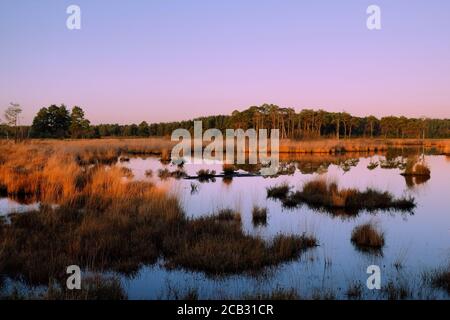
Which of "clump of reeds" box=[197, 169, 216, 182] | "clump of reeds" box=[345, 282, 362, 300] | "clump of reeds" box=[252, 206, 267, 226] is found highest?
"clump of reeds" box=[197, 169, 216, 182]

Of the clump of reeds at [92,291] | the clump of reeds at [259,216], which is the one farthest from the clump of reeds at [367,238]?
the clump of reeds at [92,291]

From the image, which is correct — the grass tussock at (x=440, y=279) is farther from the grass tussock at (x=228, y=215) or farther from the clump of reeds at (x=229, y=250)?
the grass tussock at (x=228, y=215)

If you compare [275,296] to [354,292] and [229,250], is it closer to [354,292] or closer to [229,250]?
[354,292]

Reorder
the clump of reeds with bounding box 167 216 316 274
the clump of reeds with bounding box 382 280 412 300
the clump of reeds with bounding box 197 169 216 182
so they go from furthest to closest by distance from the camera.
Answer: the clump of reeds with bounding box 197 169 216 182
the clump of reeds with bounding box 167 216 316 274
the clump of reeds with bounding box 382 280 412 300

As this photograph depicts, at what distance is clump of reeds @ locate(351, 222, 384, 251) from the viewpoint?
26.5 feet

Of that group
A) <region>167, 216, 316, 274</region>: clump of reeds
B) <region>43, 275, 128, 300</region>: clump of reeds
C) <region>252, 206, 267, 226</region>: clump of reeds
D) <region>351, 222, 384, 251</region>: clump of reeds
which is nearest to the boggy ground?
<region>167, 216, 316, 274</region>: clump of reeds

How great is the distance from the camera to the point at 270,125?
8762 cm

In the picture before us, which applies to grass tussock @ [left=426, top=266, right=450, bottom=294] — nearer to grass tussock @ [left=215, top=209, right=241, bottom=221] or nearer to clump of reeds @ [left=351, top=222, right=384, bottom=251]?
clump of reeds @ [left=351, top=222, right=384, bottom=251]

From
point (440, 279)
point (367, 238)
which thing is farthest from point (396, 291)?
point (367, 238)

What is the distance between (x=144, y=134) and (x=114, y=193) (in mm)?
96893

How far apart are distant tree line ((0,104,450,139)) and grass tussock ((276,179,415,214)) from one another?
30.3m
